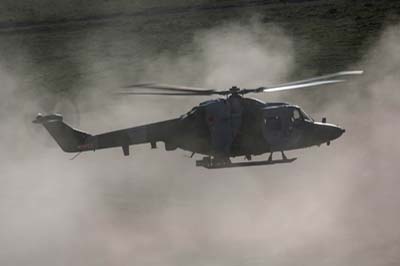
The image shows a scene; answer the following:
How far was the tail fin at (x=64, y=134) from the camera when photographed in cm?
3206

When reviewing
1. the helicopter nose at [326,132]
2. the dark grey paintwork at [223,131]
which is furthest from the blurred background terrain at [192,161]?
the helicopter nose at [326,132]

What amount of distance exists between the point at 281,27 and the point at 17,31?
63.3 feet

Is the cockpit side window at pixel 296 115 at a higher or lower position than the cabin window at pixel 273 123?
higher

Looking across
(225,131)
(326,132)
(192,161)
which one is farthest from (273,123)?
(192,161)

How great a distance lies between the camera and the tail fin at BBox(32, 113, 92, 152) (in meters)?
32.1

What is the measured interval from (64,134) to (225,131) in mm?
5516

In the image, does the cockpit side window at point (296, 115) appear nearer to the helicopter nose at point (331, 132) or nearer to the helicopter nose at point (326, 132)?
the helicopter nose at point (326, 132)

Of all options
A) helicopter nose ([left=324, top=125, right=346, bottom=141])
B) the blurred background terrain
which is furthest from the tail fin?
helicopter nose ([left=324, top=125, right=346, bottom=141])

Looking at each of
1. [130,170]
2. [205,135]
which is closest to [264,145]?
[205,135]

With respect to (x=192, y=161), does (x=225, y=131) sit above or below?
below

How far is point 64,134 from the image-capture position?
105 feet

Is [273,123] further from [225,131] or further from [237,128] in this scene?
[225,131]

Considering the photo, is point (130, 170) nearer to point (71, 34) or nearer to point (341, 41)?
point (341, 41)

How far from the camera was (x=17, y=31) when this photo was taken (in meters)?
68.3
